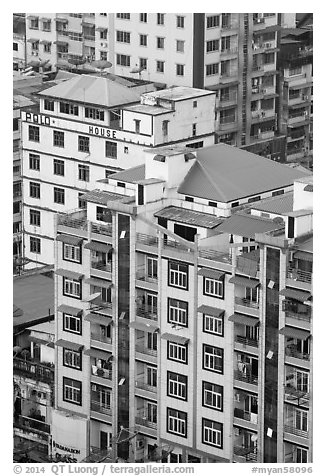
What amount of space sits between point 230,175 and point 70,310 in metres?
7.81

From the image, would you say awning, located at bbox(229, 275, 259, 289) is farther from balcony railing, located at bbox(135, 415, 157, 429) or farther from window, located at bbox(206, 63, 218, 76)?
window, located at bbox(206, 63, 218, 76)

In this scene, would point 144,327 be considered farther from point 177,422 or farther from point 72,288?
point 72,288

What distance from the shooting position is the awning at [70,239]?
240ft

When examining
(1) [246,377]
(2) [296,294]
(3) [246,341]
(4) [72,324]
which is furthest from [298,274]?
(4) [72,324]

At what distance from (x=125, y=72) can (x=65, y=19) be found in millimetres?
9413

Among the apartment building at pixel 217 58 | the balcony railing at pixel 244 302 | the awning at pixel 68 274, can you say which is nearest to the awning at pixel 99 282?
the awning at pixel 68 274

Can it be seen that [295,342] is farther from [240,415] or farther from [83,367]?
[83,367]

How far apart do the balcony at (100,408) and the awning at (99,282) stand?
4.50 metres

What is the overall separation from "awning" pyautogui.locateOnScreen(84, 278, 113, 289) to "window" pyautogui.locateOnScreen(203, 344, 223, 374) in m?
4.78

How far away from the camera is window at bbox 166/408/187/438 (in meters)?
71.1

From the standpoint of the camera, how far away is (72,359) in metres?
74.9

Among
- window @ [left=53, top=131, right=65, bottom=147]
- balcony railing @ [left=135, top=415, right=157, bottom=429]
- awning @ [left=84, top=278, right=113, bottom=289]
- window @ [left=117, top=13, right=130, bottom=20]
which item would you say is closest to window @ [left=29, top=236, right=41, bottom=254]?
window @ [left=53, top=131, right=65, bottom=147]

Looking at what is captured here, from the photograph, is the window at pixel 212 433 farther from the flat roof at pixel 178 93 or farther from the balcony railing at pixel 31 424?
the flat roof at pixel 178 93

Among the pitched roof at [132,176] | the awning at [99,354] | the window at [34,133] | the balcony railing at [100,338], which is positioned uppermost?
the pitched roof at [132,176]
